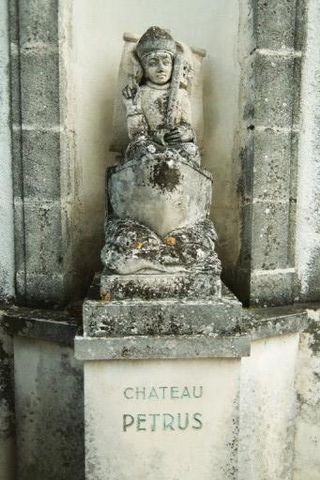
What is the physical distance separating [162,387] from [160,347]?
0.20 metres

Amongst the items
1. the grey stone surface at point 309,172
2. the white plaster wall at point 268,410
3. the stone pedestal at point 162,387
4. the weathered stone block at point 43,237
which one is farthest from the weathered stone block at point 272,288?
the weathered stone block at point 43,237

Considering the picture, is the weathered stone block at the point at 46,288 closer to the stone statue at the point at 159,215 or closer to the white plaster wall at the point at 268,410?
the stone statue at the point at 159,215

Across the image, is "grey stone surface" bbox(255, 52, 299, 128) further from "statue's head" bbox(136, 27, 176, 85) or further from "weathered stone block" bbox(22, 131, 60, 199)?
"weathered stone block" bbox(22, 131, 60, 199)

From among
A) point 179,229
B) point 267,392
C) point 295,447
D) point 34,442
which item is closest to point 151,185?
point 179,229

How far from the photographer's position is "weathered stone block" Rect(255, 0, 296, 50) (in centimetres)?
287

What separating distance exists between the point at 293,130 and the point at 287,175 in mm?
259

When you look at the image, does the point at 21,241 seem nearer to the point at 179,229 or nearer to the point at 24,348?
the point at 24,348

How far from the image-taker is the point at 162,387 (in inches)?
88.1

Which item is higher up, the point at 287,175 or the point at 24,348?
the point at 287,175

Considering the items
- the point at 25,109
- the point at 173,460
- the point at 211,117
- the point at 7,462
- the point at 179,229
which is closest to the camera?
the point at 173,460

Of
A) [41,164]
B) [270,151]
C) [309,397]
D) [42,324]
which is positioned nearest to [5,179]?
[41,164]

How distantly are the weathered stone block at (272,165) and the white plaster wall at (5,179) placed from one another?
1.40 m

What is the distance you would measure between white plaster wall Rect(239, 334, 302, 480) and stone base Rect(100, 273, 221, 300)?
2.24 ft

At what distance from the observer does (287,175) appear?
297 cm
